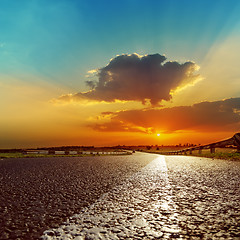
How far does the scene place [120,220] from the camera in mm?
3100

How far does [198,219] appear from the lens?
3127mm

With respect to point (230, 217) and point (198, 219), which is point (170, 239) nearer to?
point (198, 219)

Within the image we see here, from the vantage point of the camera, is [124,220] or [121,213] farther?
[121,213]

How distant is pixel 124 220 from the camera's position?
→ 309 cm

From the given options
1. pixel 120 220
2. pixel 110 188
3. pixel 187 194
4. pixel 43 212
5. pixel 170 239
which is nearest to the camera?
pixel 170 239

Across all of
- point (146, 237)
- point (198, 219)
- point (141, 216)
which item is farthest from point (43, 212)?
point (198, 219)

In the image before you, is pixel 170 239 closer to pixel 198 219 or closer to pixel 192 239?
pixel 192 239

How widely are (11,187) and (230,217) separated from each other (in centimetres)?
456

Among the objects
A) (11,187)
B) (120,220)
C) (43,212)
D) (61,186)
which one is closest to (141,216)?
(120,220)

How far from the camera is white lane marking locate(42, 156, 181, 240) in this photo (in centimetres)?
261

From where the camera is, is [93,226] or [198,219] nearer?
[93,226]

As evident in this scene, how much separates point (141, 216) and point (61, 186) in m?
3.04

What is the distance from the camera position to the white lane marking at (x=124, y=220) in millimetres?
2605

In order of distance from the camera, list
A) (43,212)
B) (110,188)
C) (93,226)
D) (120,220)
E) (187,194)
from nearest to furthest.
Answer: (93,226), (120,220), (43,212), (187,194), (110,188)
